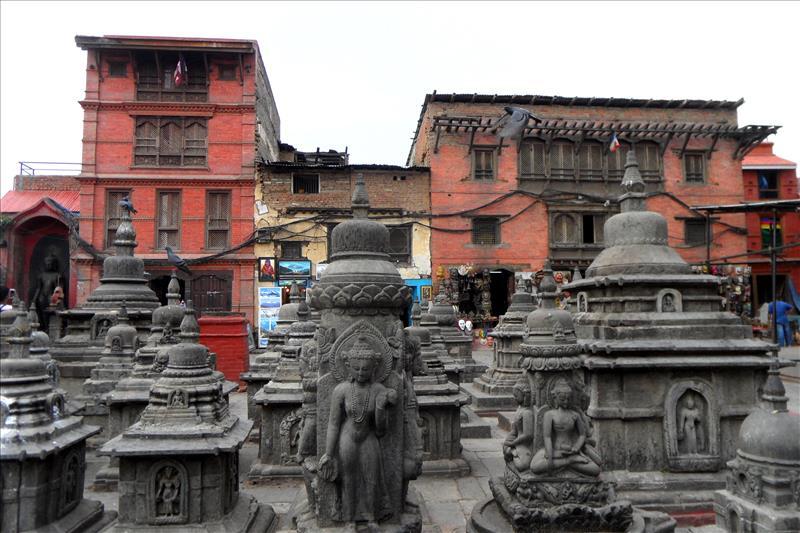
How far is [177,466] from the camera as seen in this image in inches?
248

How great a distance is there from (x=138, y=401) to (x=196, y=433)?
11.8 ft

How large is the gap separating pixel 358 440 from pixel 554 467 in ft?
8.12

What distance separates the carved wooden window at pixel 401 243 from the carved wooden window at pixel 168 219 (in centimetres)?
1107

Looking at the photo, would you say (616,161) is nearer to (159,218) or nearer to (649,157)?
(649,157)

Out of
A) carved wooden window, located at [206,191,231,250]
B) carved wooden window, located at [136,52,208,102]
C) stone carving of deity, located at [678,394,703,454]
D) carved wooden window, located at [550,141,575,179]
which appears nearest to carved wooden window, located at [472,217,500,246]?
carved wooden window, located at [550,141,575,179]

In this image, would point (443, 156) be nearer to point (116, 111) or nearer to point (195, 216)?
point (195, 216)

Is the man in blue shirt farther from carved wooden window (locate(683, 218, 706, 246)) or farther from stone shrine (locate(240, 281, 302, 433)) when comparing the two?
stone shrine (locate(240, 281, 302, 433))

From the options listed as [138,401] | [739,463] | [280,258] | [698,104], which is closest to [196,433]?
[138,401]

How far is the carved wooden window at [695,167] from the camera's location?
30.3m

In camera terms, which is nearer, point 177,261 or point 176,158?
point 177,261

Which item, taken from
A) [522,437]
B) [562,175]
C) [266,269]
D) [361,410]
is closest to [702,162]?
[562,175]

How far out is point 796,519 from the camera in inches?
229

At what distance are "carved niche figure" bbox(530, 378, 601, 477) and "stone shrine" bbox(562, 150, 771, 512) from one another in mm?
1967

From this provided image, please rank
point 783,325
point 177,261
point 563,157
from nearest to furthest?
point 783,325 < point 177,261 < point 563,157
